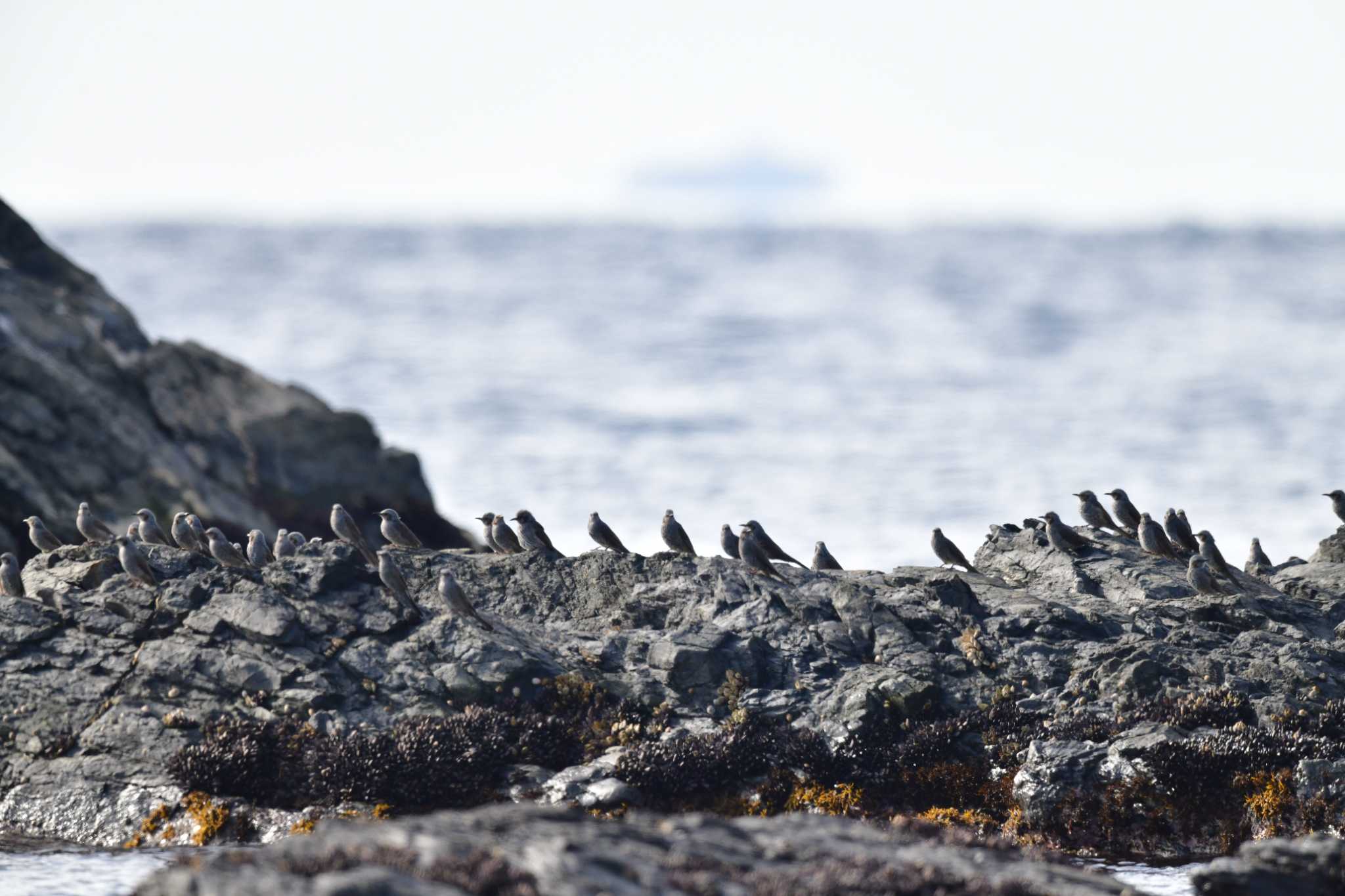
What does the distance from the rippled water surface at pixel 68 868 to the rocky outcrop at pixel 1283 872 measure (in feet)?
37.4

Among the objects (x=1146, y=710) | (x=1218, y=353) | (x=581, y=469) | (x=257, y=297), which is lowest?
(x=1146, y=710)

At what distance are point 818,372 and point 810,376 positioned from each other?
122 centimetres

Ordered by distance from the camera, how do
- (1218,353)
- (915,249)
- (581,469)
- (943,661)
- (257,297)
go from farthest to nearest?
(915,249), (257,297), (1218,353), (581,469), (943,661)

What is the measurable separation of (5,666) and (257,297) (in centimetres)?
9267

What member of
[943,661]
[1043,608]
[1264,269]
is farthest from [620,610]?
[1264,269]

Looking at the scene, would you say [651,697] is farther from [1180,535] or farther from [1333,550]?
[1333,550]

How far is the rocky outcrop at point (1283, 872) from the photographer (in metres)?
15.0

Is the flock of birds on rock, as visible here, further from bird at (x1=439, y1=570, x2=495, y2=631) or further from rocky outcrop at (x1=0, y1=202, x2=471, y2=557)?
rocky outcrop at (x1=0, y1=202, x2=471, y2=557)

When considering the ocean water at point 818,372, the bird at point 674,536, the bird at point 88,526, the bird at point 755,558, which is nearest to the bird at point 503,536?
the bird at point 674,536

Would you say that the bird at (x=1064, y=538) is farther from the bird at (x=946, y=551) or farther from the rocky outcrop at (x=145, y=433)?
the rocky outcrop at (x=145, y=433)

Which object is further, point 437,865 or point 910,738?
point 910,738

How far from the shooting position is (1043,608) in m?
22.1

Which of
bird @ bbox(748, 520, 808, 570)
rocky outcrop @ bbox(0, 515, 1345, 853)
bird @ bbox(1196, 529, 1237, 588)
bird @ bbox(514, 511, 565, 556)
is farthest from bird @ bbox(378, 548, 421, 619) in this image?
bird @ bbox(1196, 529, 1237, 588)

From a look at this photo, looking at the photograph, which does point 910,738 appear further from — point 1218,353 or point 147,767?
point 1218,353
